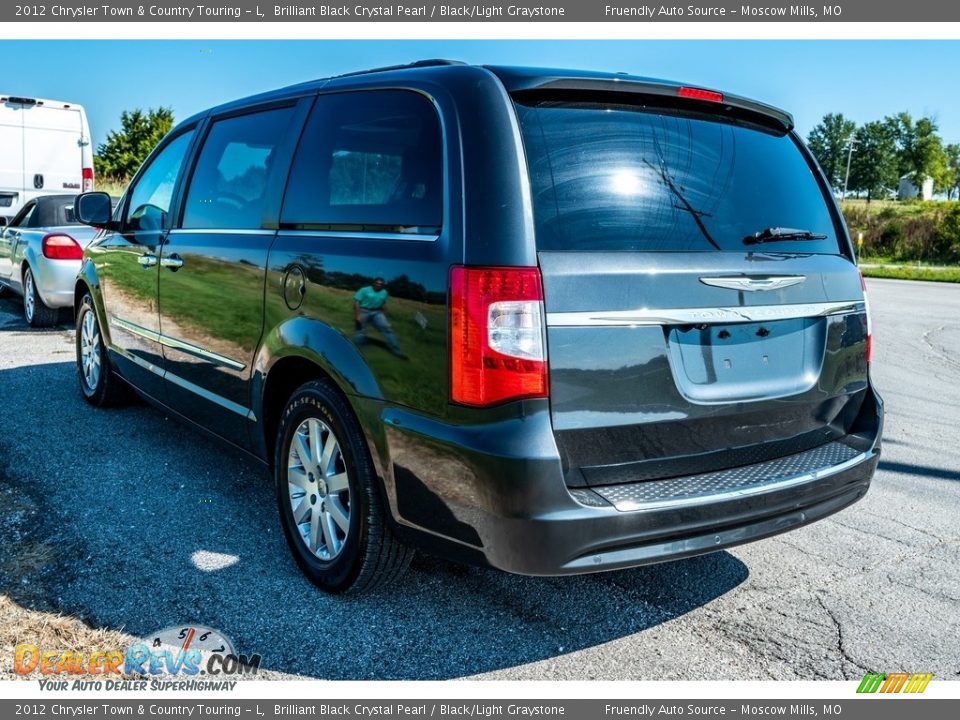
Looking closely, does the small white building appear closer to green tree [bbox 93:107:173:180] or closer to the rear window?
green tree [bbox 93:107:173:180]

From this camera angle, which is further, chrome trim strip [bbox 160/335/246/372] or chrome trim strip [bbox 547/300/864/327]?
chrome trim strip [bbox 160/335/246/372]

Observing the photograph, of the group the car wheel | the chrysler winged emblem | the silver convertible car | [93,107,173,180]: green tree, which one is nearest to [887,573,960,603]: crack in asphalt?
the chrysler winged emblem

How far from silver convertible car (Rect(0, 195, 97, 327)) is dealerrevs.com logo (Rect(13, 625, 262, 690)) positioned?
21.7ft

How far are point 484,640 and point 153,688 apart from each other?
43.0 inches

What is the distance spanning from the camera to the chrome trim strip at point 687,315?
2.50 meters

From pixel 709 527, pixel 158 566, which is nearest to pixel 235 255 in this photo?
pixel 158 566

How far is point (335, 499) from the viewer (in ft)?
10.4

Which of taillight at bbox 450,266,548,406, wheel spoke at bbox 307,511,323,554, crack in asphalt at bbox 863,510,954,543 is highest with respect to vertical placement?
taillight at bbox 450,266,548,406

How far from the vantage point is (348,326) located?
2.96 meters

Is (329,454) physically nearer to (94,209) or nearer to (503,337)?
(503,337)

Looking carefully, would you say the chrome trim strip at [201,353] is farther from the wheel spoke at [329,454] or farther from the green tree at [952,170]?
the green tree at [952,170]

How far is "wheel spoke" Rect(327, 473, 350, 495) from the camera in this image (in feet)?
10.2

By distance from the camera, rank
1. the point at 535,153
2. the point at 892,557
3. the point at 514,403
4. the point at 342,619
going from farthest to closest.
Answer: the point at 892,557
the point at 342,619
the point at 535,153
the point at 514,403

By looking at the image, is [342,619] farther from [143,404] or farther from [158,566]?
[143,404]
